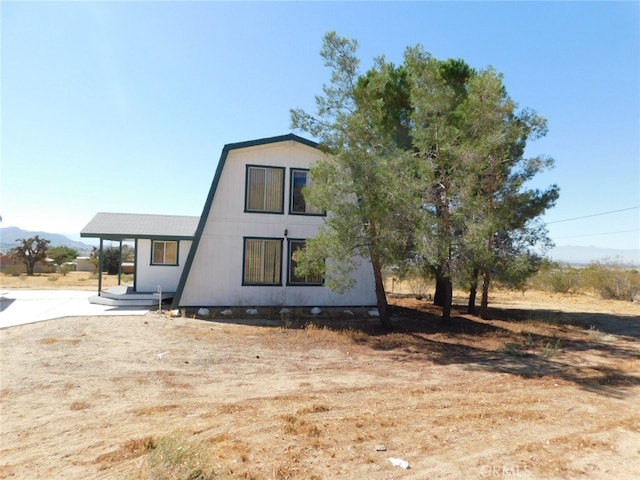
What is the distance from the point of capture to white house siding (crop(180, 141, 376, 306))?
12875 millimetres

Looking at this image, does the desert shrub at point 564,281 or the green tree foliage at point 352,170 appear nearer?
the green tree foliage at point 352,170

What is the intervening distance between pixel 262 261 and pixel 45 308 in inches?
272

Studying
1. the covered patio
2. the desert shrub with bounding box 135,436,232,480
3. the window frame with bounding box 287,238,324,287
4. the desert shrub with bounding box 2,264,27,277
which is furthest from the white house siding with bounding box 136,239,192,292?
the desert shrub with bounding box 2,264,27,277

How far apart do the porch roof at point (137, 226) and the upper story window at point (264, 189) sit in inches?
119

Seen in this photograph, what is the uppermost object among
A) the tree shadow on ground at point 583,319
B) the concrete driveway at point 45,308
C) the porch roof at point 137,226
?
the porch roof at point 137,226

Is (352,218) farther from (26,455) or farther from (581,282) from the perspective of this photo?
(581,282)

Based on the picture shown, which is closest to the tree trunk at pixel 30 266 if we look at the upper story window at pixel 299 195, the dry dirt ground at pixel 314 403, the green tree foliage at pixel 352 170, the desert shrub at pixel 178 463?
the dry dirt ground at pixel 314 403

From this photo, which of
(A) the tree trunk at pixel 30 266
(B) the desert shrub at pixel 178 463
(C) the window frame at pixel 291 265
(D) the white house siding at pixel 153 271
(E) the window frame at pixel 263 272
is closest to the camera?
(B) the desert shrub at pixel 178 463

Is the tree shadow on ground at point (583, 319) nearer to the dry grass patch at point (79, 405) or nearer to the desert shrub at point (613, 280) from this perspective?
the desert shrub at point (613, 280)

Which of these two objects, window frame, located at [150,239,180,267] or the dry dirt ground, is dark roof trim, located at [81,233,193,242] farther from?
the dry dirt ground

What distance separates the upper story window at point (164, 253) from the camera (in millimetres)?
15023

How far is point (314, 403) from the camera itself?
16.6 feet

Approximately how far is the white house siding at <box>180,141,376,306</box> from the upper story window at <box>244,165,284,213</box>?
0.17m

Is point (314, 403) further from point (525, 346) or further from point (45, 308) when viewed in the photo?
point (45, 308)
